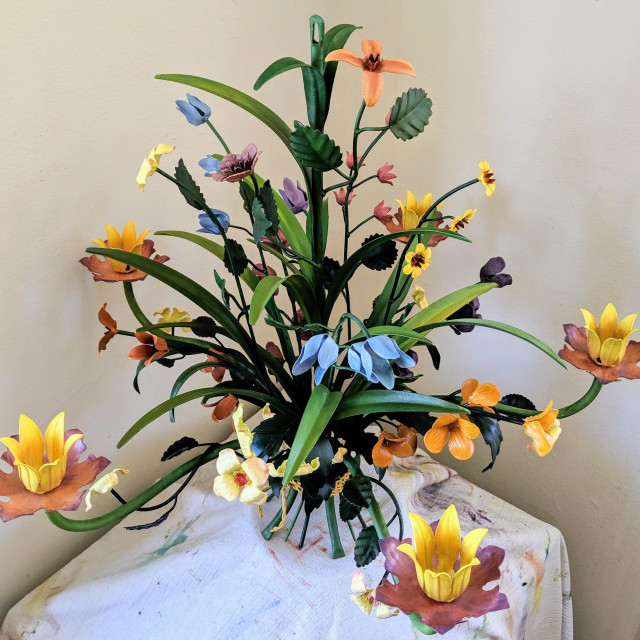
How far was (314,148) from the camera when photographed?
0.57 meters

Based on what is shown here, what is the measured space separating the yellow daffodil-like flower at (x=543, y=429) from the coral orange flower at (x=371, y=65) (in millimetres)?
396

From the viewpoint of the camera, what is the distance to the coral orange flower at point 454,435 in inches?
24.4

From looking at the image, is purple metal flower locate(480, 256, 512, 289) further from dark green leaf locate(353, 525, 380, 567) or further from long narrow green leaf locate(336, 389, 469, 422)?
dark green leaf locate(353, 525, 380, 567)

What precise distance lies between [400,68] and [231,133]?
1.48ft

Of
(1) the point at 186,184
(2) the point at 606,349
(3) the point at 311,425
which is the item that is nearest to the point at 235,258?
(1) the point at 186,184

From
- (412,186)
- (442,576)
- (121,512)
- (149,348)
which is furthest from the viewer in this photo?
(412,186)

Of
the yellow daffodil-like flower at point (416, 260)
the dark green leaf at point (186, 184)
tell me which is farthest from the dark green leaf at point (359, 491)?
the dark green leaf at point (186, 184)

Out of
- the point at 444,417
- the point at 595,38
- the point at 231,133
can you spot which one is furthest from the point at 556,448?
the point at 231,133

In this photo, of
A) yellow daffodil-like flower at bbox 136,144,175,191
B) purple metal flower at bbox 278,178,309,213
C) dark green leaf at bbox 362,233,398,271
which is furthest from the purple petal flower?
dark green leaf at bbox 362,233,398,271

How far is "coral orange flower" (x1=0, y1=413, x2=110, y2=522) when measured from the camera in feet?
1.80

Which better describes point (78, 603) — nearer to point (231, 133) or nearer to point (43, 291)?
point (43, 291)

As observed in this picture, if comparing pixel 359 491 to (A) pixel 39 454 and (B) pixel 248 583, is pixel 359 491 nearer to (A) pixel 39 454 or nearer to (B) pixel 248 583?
(B) pixel 248 583

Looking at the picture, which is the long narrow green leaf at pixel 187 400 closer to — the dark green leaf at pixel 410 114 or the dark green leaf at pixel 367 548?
the dark green leaf at pixel 367 548

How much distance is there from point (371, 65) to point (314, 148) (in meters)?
0.11
